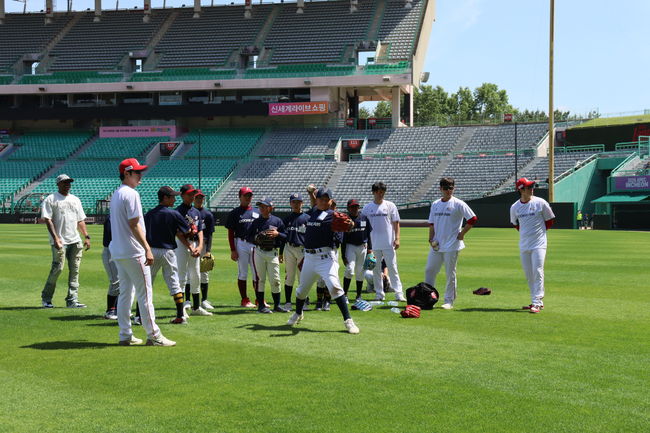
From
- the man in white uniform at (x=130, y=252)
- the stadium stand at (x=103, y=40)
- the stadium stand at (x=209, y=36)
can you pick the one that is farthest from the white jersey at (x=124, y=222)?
the stadium stand at (x=103, y=40)

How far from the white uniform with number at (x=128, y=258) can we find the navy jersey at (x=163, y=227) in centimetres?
126

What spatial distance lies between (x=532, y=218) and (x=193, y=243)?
590 centimetres

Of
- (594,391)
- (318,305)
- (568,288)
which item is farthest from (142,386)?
(568,288)

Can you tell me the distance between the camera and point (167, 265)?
10.9 meters

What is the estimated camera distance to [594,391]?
709cm

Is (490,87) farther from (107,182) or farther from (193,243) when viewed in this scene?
(193,243)

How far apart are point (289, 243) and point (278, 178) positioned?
49.9 m

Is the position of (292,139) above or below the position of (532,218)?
above

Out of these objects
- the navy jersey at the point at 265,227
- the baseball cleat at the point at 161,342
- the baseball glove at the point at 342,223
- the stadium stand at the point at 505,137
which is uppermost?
the stadium stand at the point at 505,137

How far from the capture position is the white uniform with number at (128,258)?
920 cm

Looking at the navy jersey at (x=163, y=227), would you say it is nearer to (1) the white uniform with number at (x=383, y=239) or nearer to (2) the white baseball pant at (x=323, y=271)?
(2) the white baseball pant at (x=323, y=271)

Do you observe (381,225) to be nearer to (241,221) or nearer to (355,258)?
(355,258)

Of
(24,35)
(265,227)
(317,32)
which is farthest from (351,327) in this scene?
(24,35)

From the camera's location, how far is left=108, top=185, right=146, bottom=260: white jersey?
917 cm
